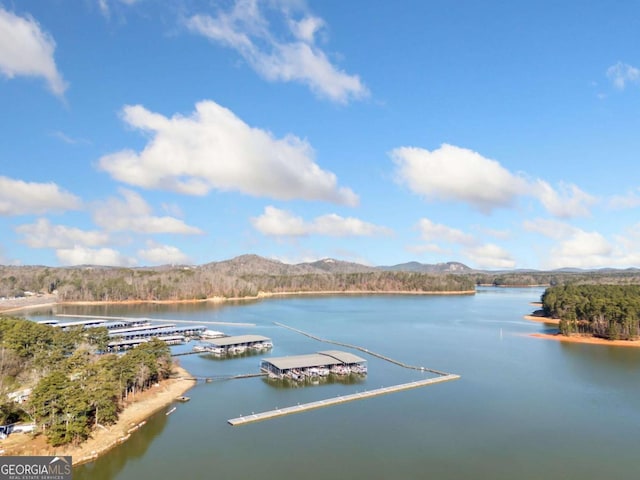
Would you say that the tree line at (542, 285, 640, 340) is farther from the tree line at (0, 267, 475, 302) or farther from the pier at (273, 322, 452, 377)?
the tree line at (0, 267, 475, 302)

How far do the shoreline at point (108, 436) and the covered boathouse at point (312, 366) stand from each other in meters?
8.11

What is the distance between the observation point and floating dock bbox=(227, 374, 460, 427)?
1054 inches

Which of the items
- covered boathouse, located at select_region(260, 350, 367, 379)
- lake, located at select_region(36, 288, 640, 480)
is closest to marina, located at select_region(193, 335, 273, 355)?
lake, located at select_region(36, 288, 640, 480)

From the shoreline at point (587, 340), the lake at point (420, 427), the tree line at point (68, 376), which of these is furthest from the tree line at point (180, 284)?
the shoreline at point (587, 340)

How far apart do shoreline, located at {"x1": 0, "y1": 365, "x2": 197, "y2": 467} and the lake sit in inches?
26.2

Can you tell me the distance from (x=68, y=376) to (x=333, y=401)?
16722mm

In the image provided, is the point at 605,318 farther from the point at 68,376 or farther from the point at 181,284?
the point at 181,284

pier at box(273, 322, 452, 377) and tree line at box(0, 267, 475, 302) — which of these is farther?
tree line at box(0, 267, 475, 302)

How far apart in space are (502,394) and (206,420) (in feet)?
70.5

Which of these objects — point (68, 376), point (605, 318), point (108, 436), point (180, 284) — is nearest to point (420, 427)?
point (108, 436)

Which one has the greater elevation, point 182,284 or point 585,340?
point 182,284

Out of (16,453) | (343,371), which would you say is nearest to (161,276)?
(343,371)

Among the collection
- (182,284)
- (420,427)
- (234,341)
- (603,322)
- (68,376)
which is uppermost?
(182,284)

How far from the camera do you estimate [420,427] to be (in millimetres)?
25859
